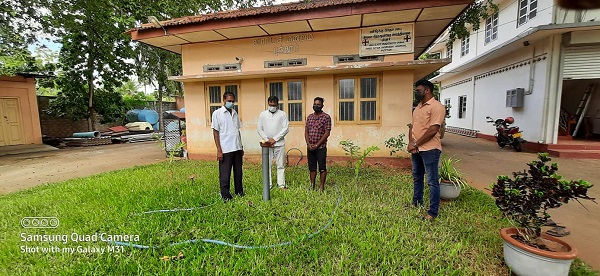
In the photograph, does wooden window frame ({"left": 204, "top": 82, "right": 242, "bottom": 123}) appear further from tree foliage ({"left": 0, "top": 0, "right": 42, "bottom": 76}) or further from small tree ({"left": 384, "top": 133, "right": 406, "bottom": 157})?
tree foliage ({"left": 0, "top": 0, "right": 42, "bottom": 76})

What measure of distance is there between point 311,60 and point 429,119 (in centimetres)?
407

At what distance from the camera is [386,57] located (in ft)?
20.7

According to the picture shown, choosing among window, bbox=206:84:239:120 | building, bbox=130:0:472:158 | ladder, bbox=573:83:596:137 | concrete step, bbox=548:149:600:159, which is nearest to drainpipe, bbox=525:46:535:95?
concrete step, bbox=548:149:600:159

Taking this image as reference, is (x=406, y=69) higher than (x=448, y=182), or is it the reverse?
(x=406, y=69)

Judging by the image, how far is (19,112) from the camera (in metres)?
11.9

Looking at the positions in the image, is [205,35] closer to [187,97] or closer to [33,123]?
A: [187,97]

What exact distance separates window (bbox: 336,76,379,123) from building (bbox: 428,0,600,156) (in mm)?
1860

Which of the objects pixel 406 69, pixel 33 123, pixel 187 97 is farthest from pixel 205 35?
pixel 33 123

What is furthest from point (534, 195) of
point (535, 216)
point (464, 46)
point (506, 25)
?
point (464, 46)

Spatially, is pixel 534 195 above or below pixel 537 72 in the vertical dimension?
below

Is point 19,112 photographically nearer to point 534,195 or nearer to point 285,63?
point 285,63

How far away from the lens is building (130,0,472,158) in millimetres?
5895


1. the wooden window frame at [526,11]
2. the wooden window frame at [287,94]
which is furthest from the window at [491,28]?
the wooden window frame at [287,94]

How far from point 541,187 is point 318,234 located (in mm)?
2175
